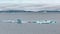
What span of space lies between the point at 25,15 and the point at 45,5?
320 mm

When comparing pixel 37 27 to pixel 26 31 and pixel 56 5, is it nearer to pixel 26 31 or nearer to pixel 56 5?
pixel 26 31

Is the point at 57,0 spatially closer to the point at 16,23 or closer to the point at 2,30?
the point at 16,23

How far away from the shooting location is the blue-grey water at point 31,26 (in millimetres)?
2506

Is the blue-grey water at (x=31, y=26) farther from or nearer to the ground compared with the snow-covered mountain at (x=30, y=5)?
nearer to the ground

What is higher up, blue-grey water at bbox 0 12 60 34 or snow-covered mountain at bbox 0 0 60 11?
snow-covered mountain at bbox 0 0 60 11

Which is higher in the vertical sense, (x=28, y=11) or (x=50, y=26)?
(x=28, y=11)

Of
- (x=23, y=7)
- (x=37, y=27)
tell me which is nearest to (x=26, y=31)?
(x=37, y=27)

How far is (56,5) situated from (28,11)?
411 mm

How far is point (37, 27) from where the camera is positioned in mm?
2533

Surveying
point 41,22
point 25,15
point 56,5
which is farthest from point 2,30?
point 56,5

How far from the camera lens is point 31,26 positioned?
2543 mm

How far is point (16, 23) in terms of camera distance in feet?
8.35

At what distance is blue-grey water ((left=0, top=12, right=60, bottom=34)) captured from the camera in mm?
2506

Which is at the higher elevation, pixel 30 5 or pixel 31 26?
pixel 30 5
